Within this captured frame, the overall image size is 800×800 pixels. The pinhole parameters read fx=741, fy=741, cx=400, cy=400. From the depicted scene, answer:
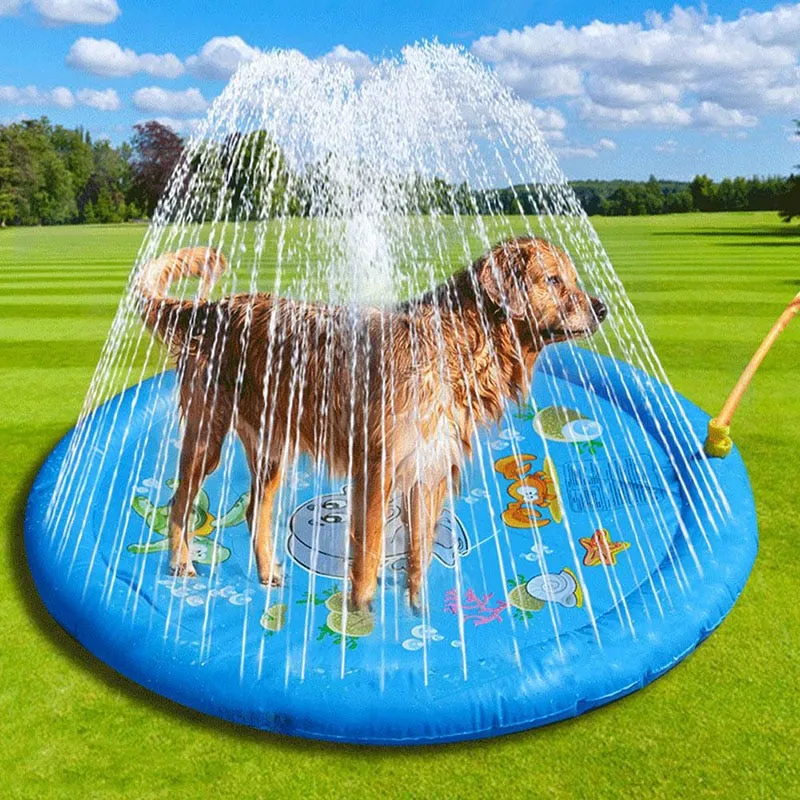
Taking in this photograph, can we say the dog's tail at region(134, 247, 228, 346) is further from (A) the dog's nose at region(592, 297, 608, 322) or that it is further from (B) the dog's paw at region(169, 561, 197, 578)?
(A) the dog's nose at region(592, 297, 608, 322)

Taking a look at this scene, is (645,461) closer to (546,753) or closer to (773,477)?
(773,477)

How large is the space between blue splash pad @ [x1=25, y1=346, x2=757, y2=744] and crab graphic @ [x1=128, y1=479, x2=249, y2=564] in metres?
0.02

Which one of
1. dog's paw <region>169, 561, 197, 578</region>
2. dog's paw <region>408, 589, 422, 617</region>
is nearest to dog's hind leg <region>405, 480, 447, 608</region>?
dog's paw <region>408, 589, 422, 617</region>

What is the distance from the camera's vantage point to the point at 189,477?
532cm

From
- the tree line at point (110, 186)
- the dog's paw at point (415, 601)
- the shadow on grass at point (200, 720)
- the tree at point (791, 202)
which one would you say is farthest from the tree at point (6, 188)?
the dog's paw at point (415, 601)

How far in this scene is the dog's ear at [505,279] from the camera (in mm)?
4449

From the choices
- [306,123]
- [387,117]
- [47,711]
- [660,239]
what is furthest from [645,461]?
[660,239]

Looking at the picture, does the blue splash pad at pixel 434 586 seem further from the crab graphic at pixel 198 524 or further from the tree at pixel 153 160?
the tree at pixel 153 160

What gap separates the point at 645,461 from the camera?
22.6ft

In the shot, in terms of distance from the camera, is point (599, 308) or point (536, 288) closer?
point (536, 288)

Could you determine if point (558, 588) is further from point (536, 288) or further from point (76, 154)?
point (76, 154)

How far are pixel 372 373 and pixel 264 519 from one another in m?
1.58

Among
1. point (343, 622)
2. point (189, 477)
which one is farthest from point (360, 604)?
point (189, 477)

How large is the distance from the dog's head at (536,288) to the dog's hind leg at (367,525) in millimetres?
1282
